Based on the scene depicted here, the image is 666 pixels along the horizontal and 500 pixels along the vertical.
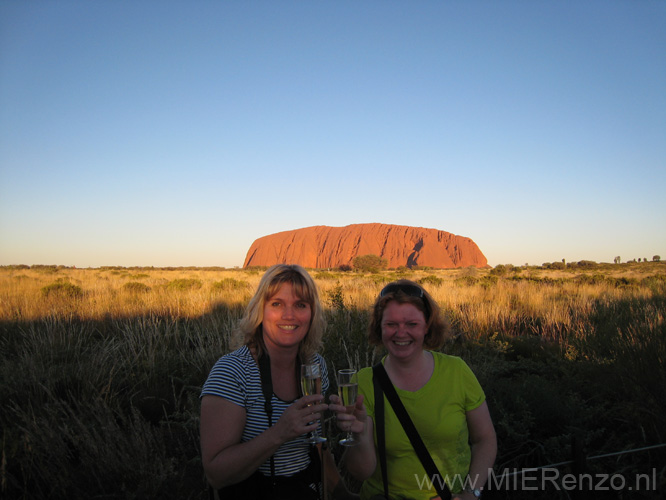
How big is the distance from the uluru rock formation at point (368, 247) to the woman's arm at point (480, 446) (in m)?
112

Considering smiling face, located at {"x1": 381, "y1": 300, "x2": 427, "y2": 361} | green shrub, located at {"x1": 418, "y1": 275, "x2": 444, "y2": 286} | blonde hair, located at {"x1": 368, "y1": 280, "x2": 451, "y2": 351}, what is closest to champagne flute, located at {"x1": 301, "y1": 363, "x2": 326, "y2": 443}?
smiling face, located at {"x1": 381, "y1": 300, "x2": 427, "y2": 361}

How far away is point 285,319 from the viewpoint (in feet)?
6.49

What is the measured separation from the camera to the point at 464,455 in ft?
6.73

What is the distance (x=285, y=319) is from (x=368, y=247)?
121 metres

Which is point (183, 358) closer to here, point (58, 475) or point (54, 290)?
point (58, 475)

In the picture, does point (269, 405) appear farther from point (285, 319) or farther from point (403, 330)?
point (403, 330)

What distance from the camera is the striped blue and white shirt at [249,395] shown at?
1.76 metres

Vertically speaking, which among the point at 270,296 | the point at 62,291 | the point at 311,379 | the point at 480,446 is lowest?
the point at 480,446

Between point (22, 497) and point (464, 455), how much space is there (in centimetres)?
278

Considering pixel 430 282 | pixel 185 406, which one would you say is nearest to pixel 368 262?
pixel 430 282

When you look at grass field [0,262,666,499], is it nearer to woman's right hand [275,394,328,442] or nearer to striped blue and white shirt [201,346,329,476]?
striped blue and white shirt [201,346,329,476]

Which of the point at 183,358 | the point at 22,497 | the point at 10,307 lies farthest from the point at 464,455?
the point at 10,307

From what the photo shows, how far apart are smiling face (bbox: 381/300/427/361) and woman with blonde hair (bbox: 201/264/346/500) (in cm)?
39

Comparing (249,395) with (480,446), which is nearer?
(249,395)
